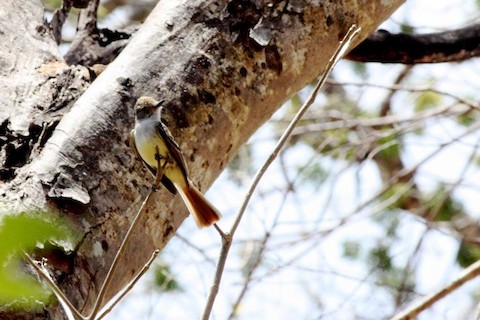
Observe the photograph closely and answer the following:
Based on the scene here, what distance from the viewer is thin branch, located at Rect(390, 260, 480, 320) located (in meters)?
2.43

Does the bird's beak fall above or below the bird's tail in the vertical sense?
above

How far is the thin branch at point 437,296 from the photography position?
7.97ft

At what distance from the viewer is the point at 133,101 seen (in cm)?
179

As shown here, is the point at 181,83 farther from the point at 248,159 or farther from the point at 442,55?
the point at 248,159

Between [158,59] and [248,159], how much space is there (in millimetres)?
3486

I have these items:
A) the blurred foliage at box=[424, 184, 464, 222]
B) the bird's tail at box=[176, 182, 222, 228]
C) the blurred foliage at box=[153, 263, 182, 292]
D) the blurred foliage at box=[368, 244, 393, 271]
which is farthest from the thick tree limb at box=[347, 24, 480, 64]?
the blurred foliage at box=[424, 184, 464, 222]

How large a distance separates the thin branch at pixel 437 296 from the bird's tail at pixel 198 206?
85 centimetres

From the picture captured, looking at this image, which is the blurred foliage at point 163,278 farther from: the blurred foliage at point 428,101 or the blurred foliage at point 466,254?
the blurred foliage at point 428,101

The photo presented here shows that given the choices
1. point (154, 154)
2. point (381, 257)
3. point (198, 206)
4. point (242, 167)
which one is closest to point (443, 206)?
point (381, 257)

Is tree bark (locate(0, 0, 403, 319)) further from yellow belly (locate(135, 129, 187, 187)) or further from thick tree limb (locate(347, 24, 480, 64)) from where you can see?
thick tree limb (locate(347, 24, 480, 64))

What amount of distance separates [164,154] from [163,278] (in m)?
2.98

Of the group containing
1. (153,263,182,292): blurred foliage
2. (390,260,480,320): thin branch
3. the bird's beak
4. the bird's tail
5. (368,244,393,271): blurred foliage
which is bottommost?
the bird's tail

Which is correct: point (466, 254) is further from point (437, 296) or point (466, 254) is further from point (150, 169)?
point (150, 169)

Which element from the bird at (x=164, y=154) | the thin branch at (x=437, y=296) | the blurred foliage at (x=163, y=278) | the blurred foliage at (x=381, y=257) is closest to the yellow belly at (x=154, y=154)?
the bird at (x=164, y=154)
